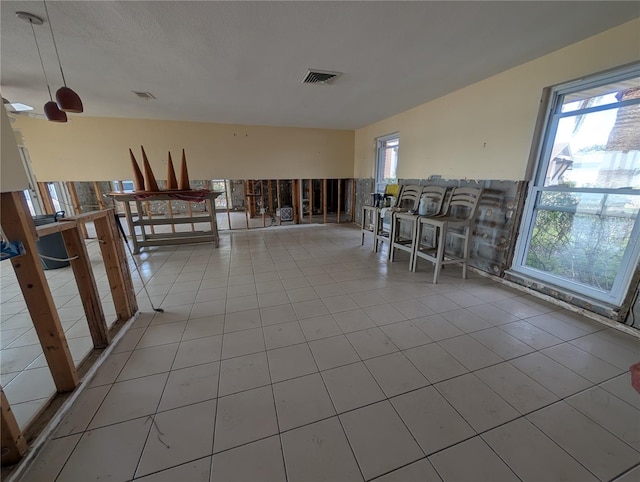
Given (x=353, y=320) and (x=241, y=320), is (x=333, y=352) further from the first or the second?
(x=241, y=320)

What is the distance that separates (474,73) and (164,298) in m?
4.39

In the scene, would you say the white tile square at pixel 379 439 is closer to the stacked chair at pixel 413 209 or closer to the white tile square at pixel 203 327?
the white tile square at pixel 203 327

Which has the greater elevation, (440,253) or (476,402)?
(440,253)

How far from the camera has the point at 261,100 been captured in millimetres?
3895

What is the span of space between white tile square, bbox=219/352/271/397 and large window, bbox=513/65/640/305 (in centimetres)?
306

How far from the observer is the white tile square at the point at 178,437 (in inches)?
46.8

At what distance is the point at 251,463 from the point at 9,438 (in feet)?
3.57

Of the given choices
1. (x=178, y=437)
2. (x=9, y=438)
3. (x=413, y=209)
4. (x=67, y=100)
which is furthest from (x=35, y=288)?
(x=413, y=209)

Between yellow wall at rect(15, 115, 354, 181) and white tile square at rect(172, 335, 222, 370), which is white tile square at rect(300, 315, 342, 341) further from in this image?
yellow wall at rect(15, 115, 354, 181)

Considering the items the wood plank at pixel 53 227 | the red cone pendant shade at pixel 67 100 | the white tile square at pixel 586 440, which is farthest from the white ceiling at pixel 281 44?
the white tile square at pixel 586 440

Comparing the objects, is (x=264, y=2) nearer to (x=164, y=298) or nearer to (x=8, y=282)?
(x=164, y=298)

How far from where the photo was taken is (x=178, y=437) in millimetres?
1298

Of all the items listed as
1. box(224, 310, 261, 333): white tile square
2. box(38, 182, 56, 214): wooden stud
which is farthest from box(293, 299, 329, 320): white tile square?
box(38, 182, 56, 214): wooden stud

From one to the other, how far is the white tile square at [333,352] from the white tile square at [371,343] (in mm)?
55
